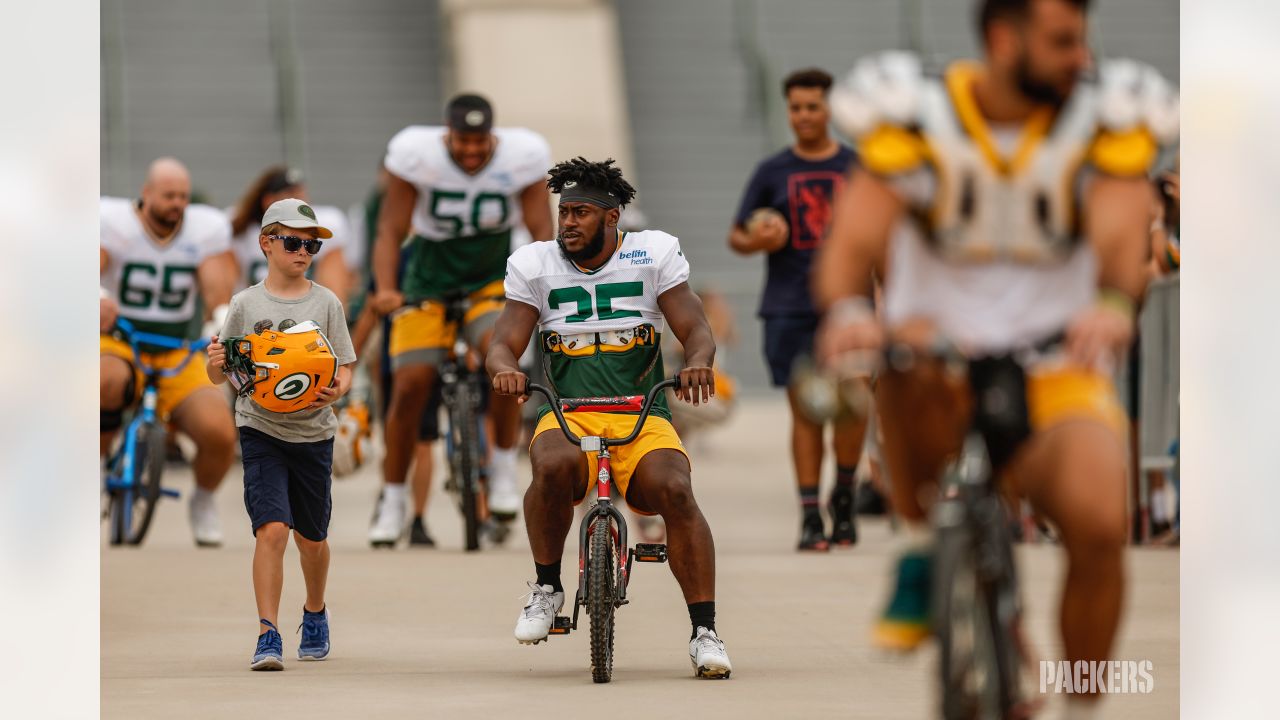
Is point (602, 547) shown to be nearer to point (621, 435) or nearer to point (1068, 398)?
point (621, 435)

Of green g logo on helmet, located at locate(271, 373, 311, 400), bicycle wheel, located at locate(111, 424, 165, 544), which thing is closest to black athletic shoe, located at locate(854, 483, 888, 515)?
bicycle wheel, located at locate(111, 424, 165, 544)

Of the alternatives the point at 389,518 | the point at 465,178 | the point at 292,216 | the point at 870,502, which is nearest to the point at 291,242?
the point at 292,216

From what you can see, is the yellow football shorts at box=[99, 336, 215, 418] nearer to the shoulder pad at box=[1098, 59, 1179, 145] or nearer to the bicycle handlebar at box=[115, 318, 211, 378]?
the bicycle handlebar at box=[115, 318, 211, 378]

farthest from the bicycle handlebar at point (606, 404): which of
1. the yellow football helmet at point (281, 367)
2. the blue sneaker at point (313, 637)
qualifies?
the blue sneaker at point (313, 637)

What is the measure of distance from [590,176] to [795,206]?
12.9 feet

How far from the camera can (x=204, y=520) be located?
12734 millimetres

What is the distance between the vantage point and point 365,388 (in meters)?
15.4

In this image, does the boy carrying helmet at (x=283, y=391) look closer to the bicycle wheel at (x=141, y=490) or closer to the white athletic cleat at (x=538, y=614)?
the white athletic cleat at (x=538, y=614)

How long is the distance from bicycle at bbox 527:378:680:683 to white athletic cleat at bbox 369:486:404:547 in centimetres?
404
